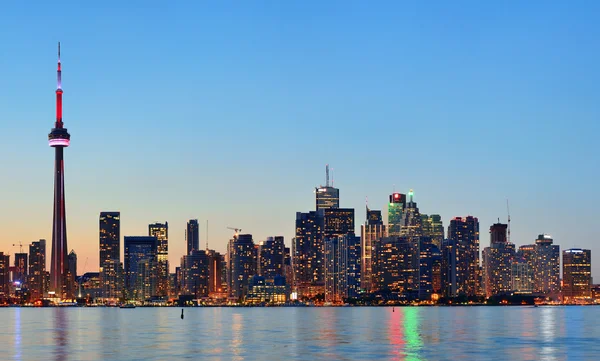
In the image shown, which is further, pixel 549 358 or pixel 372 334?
pixel 372 334

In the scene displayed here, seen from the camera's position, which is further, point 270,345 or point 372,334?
point 372,334

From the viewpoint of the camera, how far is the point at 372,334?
530ft

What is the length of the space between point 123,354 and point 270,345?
2449 centimetres

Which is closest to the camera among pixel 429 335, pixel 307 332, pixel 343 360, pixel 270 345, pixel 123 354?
pixel 343 360

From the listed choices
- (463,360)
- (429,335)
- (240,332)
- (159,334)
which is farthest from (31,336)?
(463,360)

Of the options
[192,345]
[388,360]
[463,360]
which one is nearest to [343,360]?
[388,360]

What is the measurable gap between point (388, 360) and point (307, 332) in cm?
6274

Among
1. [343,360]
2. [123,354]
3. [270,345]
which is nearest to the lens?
[343,360]

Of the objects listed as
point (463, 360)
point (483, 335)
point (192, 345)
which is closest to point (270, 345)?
point (192, 345)

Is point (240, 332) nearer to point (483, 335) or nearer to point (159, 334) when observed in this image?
point (159, 334)

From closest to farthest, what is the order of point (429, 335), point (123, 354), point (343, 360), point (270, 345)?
point (343, 360)
point (123, 354)
point (270, 345)
point (429, 335)

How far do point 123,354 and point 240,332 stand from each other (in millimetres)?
57797

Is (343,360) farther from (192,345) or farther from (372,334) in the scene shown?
(372,334)

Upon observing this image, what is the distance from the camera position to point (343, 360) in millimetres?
105188
